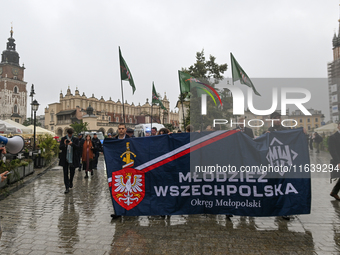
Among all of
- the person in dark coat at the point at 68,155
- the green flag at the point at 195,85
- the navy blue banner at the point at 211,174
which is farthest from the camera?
the green flag at the point at 195,85

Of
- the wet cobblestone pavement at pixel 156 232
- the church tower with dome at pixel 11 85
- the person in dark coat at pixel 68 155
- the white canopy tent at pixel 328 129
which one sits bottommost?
the wet cobblestone pavement at pixel 156 232

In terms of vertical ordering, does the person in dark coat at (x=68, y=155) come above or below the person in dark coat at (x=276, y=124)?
below

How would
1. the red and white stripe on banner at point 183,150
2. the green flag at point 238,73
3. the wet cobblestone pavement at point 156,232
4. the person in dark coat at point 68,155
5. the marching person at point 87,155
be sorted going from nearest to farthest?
the wet cobblestone pavement at point 156,232
the red and white stripe on banner at point 183,150
the person in dark coat at point 68,155
the green flag at point 238,73
the marching person at point 87,155

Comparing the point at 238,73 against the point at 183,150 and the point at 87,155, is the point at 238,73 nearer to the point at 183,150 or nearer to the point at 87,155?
the point at 183,150

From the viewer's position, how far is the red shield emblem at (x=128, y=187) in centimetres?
530

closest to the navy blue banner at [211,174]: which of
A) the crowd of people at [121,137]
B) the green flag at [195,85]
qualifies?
the crowd of people at [121,137]

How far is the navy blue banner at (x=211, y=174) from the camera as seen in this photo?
4996 mm

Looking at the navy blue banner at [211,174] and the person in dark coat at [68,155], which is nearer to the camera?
the navy blue banner at [211,174]

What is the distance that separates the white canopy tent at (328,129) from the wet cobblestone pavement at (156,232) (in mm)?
1535

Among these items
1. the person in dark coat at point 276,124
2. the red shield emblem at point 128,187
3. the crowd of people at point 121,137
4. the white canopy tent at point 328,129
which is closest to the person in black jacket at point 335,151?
the crowd of people at point 121,137

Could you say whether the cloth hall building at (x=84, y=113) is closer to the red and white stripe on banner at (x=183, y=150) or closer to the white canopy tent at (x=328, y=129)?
the white canopy tent at (x=328, y=129)

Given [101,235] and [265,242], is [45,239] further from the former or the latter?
[265,242]

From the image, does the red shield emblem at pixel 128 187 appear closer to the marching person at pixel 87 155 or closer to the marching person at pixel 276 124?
the marching person at pixel 276 124

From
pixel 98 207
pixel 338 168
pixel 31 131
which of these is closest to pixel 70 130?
pixel 98 207
